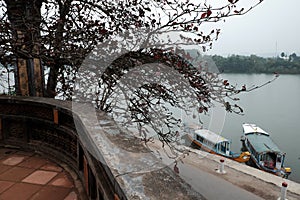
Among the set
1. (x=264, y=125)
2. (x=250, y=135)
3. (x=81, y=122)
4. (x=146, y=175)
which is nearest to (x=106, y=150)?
(x=146, y=175)

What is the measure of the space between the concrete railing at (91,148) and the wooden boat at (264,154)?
1290 centimetres

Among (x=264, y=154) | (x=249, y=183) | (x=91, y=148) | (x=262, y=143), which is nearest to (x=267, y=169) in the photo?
(x=264, y=154)

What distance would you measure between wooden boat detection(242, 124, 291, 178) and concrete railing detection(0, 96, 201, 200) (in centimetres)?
1290

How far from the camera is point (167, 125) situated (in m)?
2.37

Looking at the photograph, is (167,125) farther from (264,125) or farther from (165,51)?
(264,125)

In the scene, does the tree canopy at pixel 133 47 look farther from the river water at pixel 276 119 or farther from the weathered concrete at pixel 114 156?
the river water at pixel 276 119

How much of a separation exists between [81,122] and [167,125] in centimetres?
104

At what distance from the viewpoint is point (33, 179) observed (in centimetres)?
199

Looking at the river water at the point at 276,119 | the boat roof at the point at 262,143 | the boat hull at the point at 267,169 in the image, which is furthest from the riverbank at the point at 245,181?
the boat roof at the point at 262,143

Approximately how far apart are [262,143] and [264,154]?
1.00 m

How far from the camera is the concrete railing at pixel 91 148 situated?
2.77ft

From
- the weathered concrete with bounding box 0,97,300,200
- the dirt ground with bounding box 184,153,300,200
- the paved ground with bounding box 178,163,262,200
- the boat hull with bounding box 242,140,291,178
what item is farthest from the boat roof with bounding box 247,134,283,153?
the weathered concrete with bounding box 0,97,300,200

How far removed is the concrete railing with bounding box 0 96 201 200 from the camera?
84 cm

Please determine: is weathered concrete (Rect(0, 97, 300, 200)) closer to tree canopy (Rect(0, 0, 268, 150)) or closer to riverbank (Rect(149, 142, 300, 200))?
tree canopy (Rect(0, 0, 268, 150))
